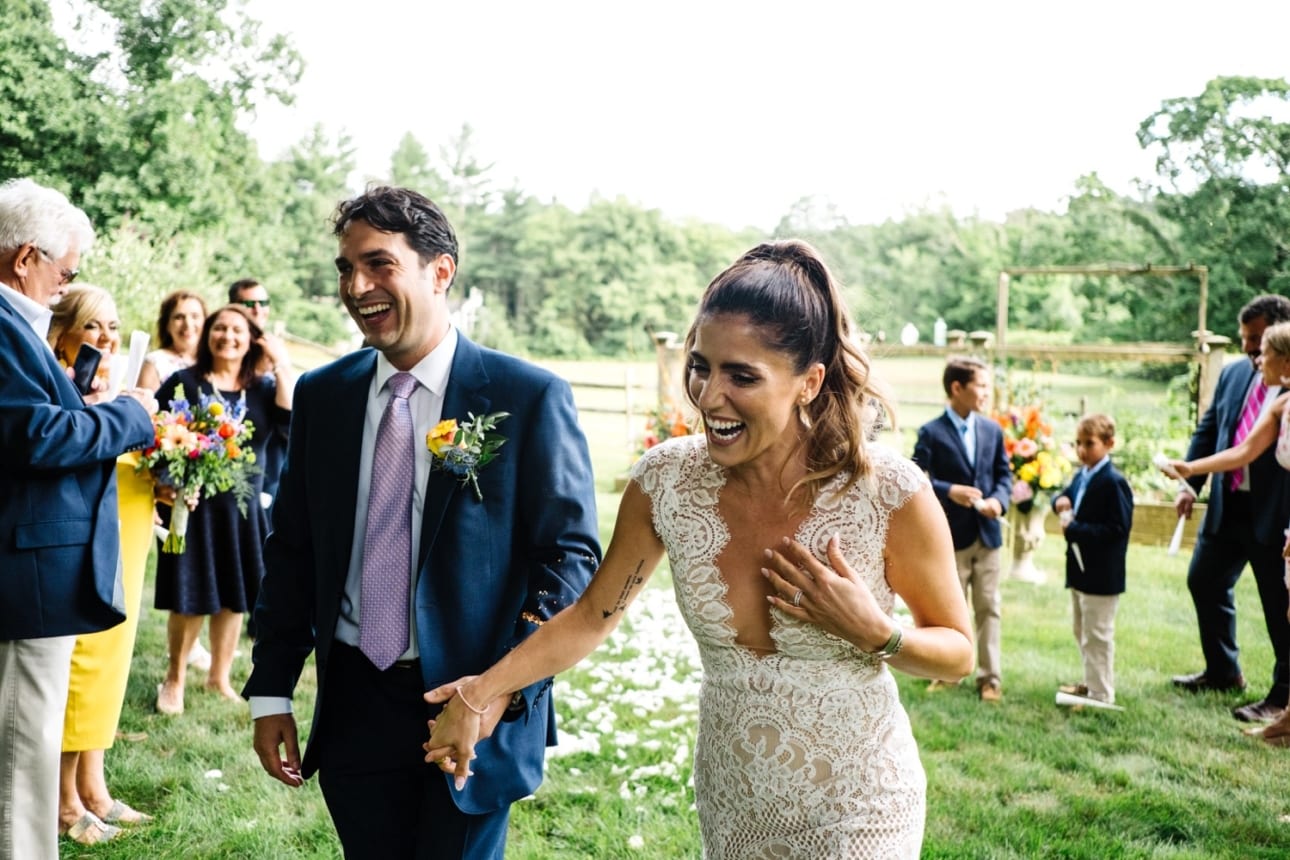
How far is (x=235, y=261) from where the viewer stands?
16359mm

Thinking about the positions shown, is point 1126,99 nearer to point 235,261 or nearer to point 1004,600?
point 1004,600

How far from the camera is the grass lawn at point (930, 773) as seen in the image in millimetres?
4160

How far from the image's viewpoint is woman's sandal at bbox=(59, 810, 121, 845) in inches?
159

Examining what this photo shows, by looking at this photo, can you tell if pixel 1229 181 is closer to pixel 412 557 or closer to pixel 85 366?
pixel 85 366

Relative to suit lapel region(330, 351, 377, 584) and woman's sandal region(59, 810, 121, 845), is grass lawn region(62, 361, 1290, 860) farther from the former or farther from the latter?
suit lapel region(330, 351, 377, 584)

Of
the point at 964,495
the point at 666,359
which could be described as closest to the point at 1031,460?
the point at 964,495

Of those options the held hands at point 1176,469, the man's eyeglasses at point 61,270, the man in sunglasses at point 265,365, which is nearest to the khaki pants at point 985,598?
the held hands at point 1176,469

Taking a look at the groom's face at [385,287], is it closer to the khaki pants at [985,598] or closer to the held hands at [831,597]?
the held hands at [831,597]

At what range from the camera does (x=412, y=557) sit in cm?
238

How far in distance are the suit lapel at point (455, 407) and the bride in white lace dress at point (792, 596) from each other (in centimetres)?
33

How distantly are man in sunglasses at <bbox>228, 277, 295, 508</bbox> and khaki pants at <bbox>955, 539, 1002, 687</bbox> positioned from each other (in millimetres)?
3771

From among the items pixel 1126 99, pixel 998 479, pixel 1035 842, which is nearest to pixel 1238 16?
pixel 1126 99

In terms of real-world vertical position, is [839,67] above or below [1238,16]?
above

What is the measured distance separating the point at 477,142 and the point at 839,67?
73.6 feet
